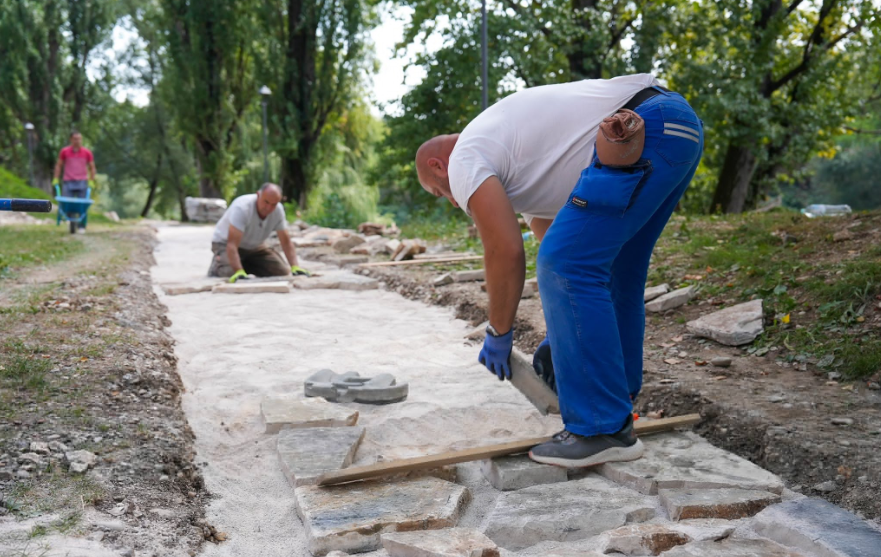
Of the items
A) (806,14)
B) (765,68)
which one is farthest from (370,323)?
(806,14)

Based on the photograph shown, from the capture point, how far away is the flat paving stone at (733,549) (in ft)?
5.49

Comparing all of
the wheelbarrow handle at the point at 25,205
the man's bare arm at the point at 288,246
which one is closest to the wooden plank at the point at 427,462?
the wheelbarrow handle at the point at 25,205

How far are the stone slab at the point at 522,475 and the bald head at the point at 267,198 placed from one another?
471 cm

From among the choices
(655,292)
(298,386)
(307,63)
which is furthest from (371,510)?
(307,63)

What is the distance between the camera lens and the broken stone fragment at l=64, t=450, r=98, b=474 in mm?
2066

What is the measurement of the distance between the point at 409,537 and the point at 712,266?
3.61m

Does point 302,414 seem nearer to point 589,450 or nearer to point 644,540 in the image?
point 589,450

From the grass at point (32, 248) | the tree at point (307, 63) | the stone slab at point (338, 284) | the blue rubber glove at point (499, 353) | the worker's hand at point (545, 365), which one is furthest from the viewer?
the tree at point (307, 63)

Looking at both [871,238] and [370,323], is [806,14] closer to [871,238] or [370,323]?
[871,238]

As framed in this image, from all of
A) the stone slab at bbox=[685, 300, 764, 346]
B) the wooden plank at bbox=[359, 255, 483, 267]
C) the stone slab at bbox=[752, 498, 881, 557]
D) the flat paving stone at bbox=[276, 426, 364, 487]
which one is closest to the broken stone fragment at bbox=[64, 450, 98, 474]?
the flat paving stone at bbox=[276, 426, 364, 487]

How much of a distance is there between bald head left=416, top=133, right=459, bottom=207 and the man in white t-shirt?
21 centimetres

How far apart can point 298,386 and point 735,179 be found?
450 inches

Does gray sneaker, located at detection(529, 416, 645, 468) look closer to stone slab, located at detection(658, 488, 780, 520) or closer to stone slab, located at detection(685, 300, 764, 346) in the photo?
stone slab, located at detection(658, 488, 780, 520)

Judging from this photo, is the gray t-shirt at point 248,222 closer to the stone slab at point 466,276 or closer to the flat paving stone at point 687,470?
the stone slab at point 466,276
